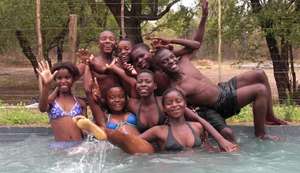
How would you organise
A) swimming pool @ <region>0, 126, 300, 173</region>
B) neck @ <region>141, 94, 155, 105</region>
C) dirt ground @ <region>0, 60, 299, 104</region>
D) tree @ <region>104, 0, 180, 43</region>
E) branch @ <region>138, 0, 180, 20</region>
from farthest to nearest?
dirt ground @ <region>0, 60, 299, 104</region> → branch @ <region>138, 0, 180, 20</region> → tree @ <region>104, 0, 180, 43</region> → neck @ <region>141, 94, 155, 105</region> → swimming pool @ <region>0, 126, 300, 173</region>

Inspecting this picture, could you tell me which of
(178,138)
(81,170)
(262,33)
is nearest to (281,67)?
(262,33)

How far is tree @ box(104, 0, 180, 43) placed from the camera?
540 inches

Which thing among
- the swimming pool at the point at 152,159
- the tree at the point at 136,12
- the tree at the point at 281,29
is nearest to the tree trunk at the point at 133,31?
the tree at the point at 136,12

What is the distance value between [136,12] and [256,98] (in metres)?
9.37

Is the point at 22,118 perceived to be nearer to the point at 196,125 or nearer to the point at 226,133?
the point at 196,125

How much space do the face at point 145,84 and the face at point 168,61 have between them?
245mm

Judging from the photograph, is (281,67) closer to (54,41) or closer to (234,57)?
(234,57)

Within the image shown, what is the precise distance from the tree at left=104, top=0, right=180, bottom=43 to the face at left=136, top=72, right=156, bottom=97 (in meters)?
7.31

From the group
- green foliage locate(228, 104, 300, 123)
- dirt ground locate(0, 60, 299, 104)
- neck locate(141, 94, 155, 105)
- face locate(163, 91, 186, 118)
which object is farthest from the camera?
dirt ground locate(0, 60, 299, 104)

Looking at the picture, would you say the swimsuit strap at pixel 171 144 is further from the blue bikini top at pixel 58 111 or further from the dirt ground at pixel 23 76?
the dirt ground at pixel 23 76

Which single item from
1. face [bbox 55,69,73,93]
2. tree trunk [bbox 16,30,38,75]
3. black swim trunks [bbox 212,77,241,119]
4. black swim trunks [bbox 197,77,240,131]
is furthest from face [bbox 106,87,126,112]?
tree trunk [bbox 16,30,38,75]

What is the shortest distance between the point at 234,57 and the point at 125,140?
983cm

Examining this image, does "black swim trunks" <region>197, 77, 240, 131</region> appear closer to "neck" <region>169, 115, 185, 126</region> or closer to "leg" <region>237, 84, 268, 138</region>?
"leg" <region>237, 84, 268, 138</region>

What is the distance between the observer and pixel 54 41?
57.1 ft
